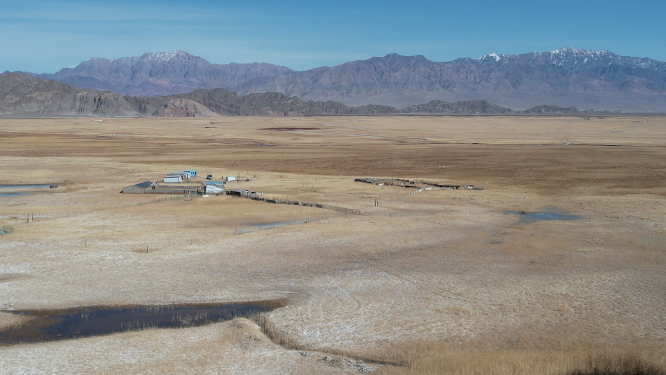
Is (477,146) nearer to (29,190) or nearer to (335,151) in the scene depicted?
(335,151)

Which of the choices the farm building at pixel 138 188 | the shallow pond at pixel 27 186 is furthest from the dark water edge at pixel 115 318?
the shallow pond at pixel 27 186

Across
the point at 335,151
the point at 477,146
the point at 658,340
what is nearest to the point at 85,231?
the point at 658,340

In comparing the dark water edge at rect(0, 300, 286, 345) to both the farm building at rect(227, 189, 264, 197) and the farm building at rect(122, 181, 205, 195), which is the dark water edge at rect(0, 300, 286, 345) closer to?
the farm building at rect(227, 189, 264, 197)

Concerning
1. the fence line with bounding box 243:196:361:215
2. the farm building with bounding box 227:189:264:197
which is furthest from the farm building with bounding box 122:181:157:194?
the fence line with bounding box 243:196:361:215

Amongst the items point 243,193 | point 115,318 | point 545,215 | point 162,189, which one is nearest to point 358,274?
point 115,318

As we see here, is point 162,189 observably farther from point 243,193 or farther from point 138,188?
point 243,193

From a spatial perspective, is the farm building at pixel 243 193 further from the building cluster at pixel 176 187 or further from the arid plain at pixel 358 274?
the arid plain at pixel 358 274

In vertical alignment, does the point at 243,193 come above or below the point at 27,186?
above
